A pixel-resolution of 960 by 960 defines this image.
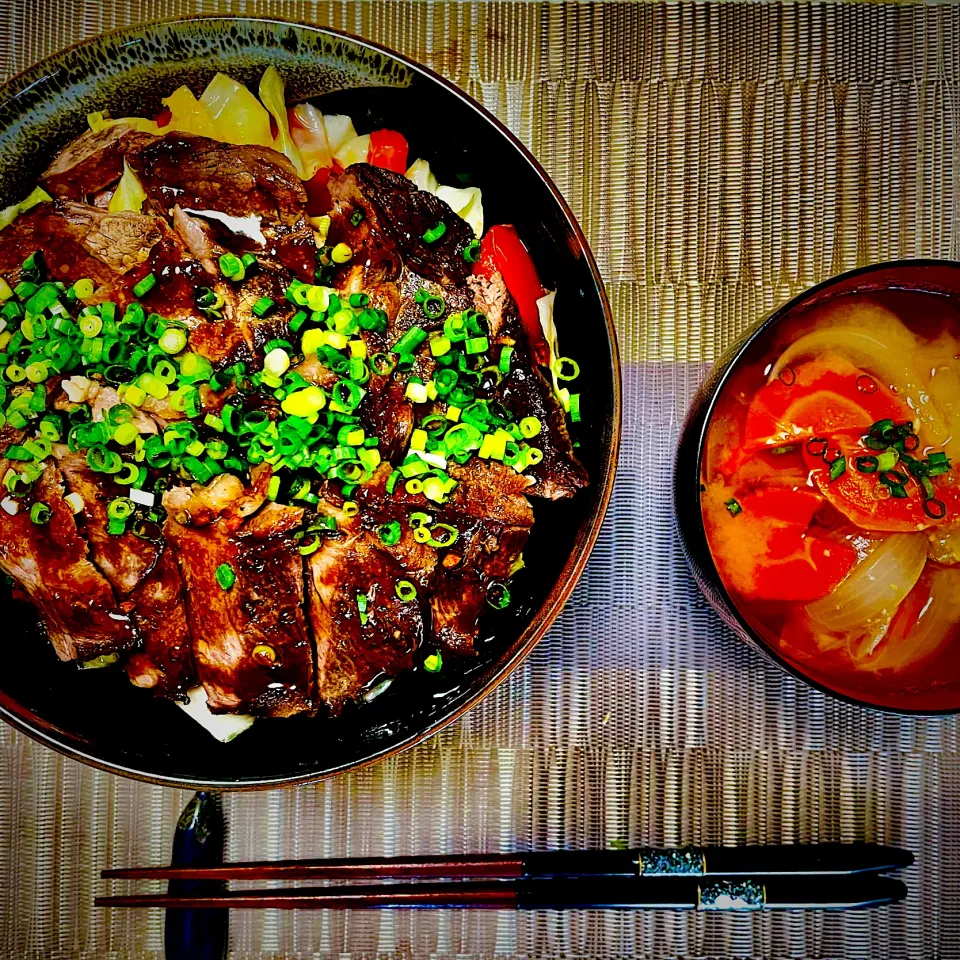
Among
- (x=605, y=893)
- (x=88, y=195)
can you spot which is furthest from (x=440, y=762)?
(x=88, y=195)

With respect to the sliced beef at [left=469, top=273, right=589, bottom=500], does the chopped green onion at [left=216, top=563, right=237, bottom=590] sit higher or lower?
lower

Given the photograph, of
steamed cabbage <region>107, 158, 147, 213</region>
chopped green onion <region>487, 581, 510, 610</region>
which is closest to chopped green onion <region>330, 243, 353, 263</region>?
steamed cabbage <region>107, 158, 147, 213</region>

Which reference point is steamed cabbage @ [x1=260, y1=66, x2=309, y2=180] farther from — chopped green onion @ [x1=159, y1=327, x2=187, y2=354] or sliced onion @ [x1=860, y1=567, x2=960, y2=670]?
sliced onion @ [x1=860, y1=567, x2=960, y2=670]

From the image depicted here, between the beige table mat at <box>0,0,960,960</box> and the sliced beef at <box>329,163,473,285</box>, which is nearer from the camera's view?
the sliced beef at <box>329,163,473,285</box>

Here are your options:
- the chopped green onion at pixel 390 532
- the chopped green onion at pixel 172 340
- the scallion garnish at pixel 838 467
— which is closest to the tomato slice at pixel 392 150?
the chopped green onion at pixel 172 340

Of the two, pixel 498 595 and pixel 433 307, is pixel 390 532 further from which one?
pixel 433 307

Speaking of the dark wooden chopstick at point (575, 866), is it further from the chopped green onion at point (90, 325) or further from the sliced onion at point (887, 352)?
the chopped green onion at point (90, 325)

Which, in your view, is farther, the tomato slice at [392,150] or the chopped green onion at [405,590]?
the tomato slice at [392,150]
